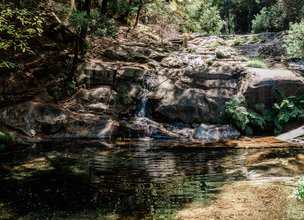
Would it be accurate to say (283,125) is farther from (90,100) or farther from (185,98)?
(90,100)

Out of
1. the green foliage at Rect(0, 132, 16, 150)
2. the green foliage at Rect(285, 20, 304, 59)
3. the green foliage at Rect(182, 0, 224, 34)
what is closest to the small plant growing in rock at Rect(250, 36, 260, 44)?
the green foliage at Rect(182, 0, 224, 34)

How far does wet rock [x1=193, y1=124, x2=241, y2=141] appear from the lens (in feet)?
50.4

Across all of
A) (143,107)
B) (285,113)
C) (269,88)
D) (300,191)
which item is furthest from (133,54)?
(300,191)

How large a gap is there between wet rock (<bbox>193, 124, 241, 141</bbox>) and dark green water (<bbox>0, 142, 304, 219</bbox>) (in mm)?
2343

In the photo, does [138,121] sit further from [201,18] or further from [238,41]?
[201,18]

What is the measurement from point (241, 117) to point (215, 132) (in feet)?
4.26

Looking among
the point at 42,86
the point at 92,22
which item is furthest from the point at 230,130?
the point at 42,86

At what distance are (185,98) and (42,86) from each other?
6693mm

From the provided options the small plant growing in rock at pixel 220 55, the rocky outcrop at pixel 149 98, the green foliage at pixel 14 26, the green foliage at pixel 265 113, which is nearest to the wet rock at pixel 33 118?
the rocky outcrop at pixel 149 98

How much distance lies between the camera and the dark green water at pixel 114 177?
23.0ft

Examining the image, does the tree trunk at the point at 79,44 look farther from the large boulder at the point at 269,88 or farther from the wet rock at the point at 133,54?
the large boulder at the point at 269,88

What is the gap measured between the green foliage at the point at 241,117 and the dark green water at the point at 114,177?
327 cm

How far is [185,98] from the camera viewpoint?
55.5 ft

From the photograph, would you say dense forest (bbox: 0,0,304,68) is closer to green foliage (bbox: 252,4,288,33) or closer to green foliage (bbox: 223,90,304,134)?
green foliage (bbox: 252,4,288,33)
